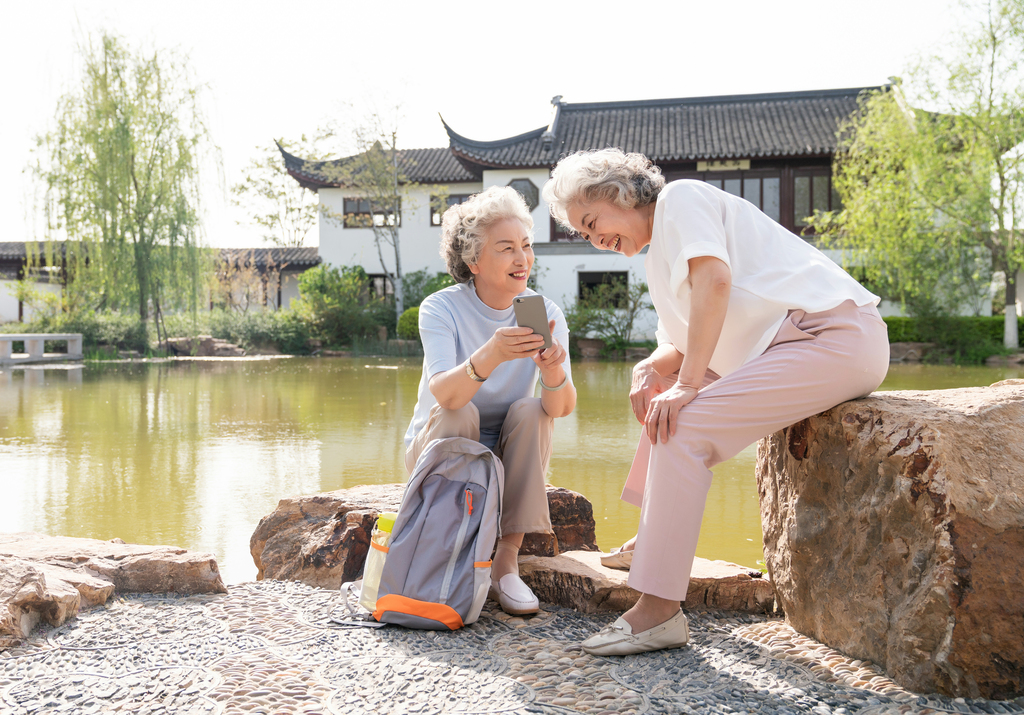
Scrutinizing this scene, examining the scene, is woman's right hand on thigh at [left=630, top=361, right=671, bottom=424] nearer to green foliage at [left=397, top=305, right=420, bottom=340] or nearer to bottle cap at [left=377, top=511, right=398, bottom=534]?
bottle cap at [left=377, top=511, right=398, bottom=534]

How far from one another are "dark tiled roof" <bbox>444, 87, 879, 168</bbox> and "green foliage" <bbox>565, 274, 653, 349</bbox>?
3.06m

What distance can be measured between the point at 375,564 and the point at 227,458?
321 centimetres

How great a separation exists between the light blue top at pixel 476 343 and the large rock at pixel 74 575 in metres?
0.72

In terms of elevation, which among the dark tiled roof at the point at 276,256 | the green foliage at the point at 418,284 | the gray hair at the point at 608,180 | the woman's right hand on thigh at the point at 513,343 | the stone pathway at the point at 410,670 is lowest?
the stone pathway at the point at 410,670

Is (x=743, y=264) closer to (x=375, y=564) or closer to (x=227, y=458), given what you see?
(x=375, y=564)

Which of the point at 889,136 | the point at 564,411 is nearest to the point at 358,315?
the point at 889,136

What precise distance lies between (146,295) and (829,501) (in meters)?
14.1

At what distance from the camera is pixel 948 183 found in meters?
12.7

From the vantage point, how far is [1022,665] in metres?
1.40

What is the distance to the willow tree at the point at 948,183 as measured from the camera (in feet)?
41.0

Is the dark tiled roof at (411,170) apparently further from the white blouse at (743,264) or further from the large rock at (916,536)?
the large rock at (916,536)

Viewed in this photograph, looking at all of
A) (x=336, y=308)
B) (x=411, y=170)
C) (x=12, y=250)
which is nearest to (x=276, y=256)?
(x=411, y=170)

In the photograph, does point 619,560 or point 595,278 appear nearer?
point 619,560

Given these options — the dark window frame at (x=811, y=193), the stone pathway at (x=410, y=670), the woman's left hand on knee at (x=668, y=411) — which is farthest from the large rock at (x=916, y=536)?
the dark window frame at (x=811, y=193)
